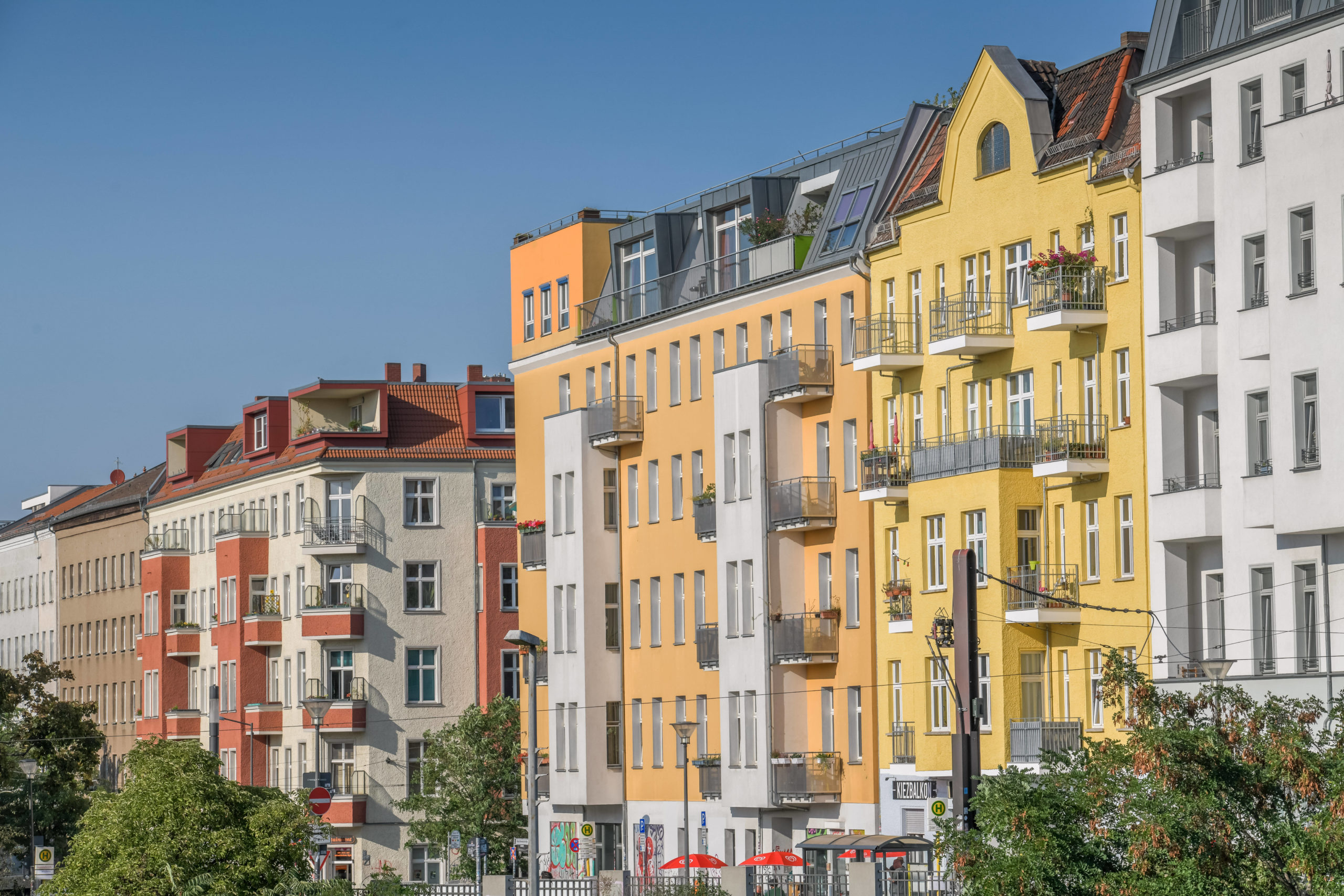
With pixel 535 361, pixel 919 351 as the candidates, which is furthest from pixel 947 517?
pixel 535 361

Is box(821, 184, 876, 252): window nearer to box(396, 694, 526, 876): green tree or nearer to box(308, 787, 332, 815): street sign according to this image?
box(308, 787, 332, 815): street sign

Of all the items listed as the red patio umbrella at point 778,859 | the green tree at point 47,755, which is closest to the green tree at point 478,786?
the green tree at point 47,755

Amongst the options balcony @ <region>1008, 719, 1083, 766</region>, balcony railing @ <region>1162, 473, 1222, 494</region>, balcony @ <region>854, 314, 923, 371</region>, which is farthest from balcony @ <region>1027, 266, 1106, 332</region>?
balcony @ <region>1008, 719, 1083, 766</region>

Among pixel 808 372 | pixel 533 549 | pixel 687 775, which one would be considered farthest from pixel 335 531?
pixel 808 372

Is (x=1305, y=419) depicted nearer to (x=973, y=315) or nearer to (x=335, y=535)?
(x=973, y=315)

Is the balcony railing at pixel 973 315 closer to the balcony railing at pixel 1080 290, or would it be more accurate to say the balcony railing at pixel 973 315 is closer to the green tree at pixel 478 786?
the balcony railing at pixel 1080 290

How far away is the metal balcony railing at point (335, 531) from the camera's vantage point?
334 feet

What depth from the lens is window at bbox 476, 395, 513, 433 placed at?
341ft

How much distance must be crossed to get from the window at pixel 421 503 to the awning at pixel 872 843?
43482mm

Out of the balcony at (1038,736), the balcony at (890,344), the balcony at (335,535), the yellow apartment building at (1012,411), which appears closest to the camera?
the yellow apartment building at (1012,411)

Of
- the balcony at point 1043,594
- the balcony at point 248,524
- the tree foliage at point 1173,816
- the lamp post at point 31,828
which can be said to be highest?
the balcony at point 248,524

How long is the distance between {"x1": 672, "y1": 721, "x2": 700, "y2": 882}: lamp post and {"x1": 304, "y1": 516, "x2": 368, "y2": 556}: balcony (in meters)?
30.9

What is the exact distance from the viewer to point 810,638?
6631cm

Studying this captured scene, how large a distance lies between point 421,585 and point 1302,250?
59727 millimetres
